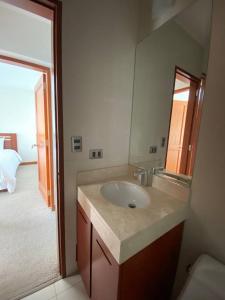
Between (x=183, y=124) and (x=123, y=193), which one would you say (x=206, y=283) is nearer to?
(x=123, y=193)

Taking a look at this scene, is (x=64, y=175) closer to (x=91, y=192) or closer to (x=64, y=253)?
(x=91, y=192)

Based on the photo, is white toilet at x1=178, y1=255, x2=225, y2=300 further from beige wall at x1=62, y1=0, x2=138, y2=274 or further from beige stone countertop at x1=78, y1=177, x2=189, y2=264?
beige wall at x1=62, y1=0, x2=138, y2=274

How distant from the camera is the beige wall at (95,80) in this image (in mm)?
1136

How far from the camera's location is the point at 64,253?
1370 millimetres

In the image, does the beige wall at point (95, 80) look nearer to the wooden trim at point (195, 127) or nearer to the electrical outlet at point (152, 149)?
the electrical outlet at point (152, 149)

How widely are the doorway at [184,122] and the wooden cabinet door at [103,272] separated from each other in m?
0.73

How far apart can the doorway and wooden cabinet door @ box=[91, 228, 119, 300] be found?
2.40 feet

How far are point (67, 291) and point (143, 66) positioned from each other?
2.10 metres

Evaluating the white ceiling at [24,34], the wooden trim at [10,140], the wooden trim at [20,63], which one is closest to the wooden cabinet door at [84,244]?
the white ceiling at [24,34]

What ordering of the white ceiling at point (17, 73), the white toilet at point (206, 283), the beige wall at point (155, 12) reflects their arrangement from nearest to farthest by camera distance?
the white toilet at point (206, 283), the beige wall at point (155, 12), the white ceiling at point (17, 73)

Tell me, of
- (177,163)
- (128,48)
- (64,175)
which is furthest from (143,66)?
(64,175)

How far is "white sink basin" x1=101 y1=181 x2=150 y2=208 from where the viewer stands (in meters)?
1.27

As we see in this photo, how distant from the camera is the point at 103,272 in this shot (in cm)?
90

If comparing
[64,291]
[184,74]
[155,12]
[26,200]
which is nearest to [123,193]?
[64,291]
